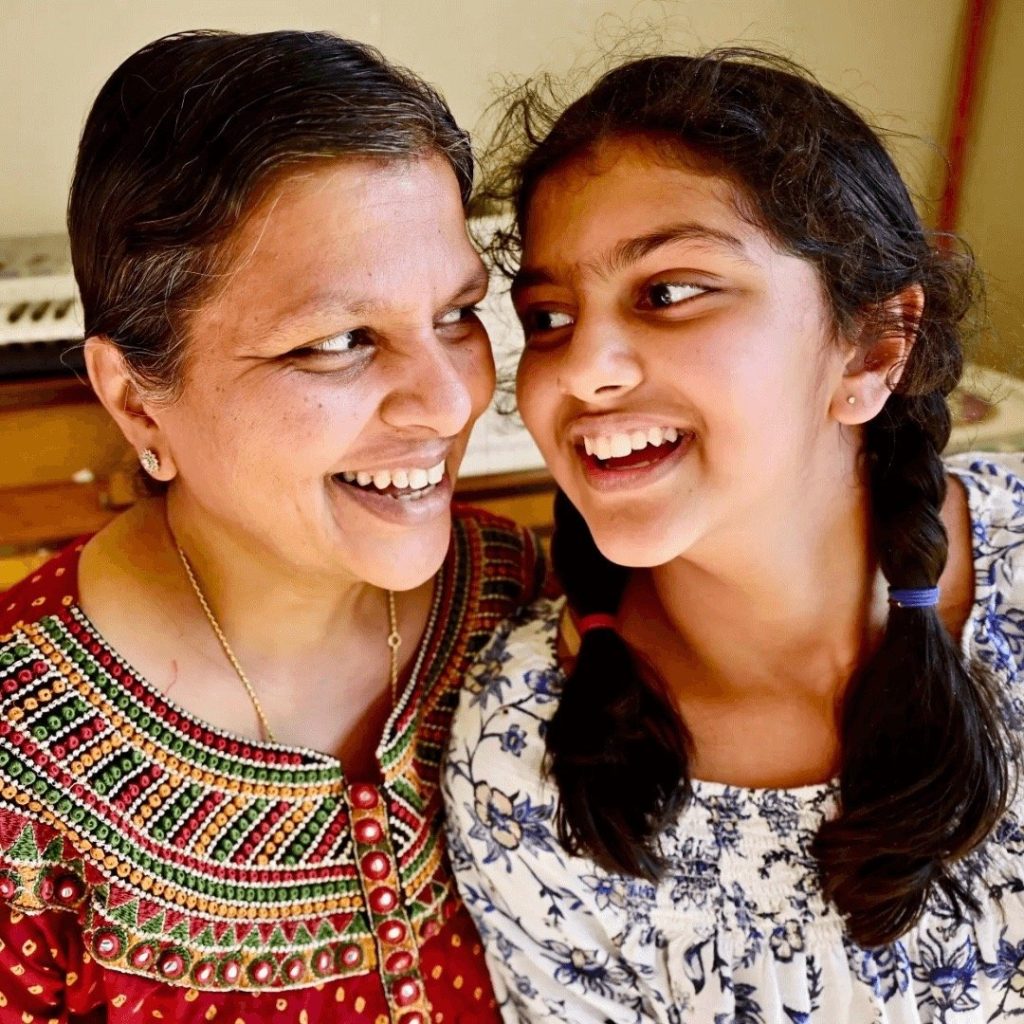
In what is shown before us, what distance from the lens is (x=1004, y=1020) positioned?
1207mm

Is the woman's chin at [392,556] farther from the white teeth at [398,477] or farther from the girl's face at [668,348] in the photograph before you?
the girl's face at [668,348]

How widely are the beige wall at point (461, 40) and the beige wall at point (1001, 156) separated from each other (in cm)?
11

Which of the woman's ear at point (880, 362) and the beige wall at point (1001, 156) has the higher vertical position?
the woman's ear at point (880, 362)

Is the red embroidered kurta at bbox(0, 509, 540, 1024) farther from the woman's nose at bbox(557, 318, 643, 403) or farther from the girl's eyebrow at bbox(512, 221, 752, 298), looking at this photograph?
the girl's eyebrow at bbox(512, 221, 752, 298)

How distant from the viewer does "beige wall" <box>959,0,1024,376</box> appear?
2566 mm

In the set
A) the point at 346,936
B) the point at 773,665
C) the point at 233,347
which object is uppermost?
the point at 233,347

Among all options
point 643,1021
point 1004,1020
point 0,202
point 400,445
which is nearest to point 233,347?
point 400,445

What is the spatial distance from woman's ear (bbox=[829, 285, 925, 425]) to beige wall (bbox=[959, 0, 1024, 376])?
1.52 meters

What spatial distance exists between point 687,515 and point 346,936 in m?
0.61

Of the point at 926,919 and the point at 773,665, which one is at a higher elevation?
the point at 773,665

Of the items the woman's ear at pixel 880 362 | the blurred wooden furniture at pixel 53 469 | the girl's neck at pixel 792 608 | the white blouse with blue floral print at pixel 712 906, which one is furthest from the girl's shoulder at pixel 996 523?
the blurred wooden furniture at pixel 53 469

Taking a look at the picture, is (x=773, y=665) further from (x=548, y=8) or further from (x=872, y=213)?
(x=548, y=8)

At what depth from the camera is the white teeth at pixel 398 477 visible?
3.74 ft

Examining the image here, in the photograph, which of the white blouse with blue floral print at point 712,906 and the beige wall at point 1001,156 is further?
the beige wall at point 1001,156
